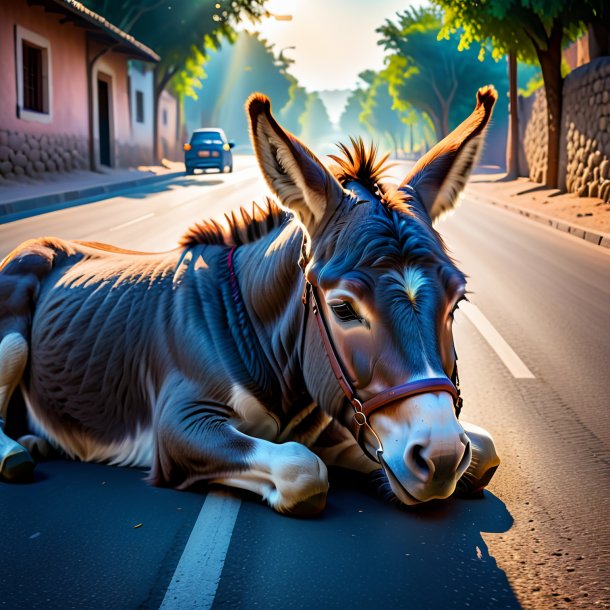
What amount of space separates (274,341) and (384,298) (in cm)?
86

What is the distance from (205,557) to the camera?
299cm

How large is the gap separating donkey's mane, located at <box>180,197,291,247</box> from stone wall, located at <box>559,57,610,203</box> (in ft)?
56.8

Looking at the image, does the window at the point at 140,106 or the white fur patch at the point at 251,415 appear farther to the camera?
the window at the point at 140,106

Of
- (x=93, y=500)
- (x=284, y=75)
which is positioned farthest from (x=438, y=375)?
(x=284, y=75)

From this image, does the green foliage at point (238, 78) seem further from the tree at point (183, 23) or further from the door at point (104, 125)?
the door at point (104, 125)

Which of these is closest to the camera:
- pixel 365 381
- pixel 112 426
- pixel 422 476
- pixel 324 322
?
pixel 422 476

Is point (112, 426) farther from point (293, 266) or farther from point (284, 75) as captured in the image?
point (284, 75)

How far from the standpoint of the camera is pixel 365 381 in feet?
9.14

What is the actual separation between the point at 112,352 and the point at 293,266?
106 centimetres

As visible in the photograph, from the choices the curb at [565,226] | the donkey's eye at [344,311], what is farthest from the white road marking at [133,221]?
the donkey's eye at [344,311]

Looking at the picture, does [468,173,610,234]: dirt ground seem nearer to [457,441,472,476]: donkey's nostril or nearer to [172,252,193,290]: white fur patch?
[172,252,193,290]: white fur patch

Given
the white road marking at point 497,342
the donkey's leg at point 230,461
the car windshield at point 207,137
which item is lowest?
the white road marking at point 497,342

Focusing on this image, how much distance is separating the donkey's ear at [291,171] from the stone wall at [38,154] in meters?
21.6

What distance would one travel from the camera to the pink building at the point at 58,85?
24.0 metres
